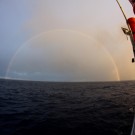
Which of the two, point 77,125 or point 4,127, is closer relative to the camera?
point 4,127

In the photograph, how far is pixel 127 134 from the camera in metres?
18.3

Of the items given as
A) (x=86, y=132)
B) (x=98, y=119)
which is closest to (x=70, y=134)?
(x=86, y=132)

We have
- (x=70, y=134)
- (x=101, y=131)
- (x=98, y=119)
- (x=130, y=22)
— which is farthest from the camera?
(x=98, y=119)

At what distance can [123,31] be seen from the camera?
6.18m

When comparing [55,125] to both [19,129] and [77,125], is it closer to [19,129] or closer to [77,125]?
[77,125]

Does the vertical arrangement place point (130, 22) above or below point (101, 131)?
above

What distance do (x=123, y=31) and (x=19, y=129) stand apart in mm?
17514

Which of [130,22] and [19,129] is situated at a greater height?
[130,22]

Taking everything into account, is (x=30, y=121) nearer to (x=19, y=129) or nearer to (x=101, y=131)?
(x=19, y=129)

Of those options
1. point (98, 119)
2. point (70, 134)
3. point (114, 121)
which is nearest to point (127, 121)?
point (114, 121)

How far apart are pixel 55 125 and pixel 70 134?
3.71 m

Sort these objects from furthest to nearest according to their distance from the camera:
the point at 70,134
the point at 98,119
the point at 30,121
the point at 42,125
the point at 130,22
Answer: the point at 98,119
the point at 30,121
the point at 42,125
the point at 70,134
the point at 130,22

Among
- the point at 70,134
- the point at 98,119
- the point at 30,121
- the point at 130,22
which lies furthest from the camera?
the point at 98,119

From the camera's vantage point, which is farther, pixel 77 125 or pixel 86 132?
pixel 77 125
